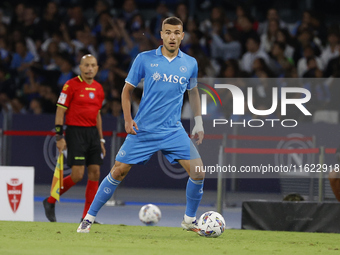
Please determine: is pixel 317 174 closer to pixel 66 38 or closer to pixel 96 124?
pixel 96 124

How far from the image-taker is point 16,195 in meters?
9.37

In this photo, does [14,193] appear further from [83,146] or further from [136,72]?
[136,72]

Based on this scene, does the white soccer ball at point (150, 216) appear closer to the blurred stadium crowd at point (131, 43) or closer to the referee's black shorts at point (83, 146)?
the referee's black shorts at point (83, 146)

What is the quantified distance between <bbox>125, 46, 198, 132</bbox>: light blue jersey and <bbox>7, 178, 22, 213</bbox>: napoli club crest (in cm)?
293

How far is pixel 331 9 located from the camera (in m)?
16.7

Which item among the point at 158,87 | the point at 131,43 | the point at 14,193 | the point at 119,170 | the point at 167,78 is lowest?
the point at 14,193

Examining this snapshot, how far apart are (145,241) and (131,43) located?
31.3 ft

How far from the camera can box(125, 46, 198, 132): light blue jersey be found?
7164 millimetres

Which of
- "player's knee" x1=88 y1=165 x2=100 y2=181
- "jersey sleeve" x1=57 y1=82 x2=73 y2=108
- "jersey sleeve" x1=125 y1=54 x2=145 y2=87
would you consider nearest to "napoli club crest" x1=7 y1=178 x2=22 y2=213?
"player's knee" x1=88 y1=165 x2=100 y2=181

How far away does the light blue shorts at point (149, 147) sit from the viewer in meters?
7.16

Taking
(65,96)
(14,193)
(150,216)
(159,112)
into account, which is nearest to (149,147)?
(159,112)

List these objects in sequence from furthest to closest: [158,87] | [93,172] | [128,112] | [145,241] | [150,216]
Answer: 1. [93,172]
2. [150,216]
3. [158,87]
4. [128,112]
5. [145,241]

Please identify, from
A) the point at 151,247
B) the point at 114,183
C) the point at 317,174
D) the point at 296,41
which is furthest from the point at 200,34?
the point at 151,247

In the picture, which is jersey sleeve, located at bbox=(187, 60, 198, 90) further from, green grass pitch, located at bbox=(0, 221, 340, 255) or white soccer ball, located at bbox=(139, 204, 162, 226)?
white soccer ball, located at bbox=(139, 204, 162, 226)
